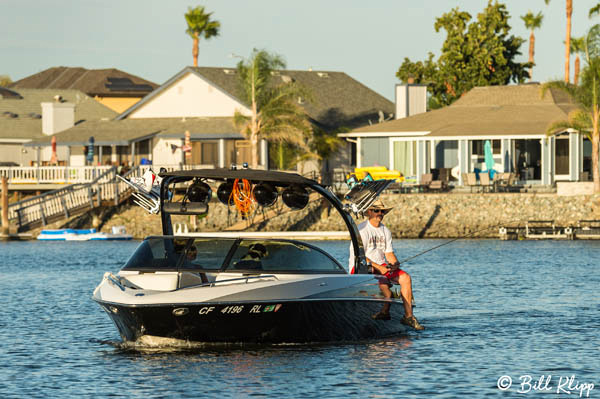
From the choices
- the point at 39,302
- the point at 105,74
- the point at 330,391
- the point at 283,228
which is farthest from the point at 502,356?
the point at 105,74

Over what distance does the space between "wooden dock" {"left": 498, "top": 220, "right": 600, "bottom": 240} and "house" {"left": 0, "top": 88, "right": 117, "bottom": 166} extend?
29371 millimetres

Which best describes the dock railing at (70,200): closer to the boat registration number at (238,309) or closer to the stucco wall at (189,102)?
the stucco wall at (189,102)

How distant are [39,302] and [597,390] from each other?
16443 mm

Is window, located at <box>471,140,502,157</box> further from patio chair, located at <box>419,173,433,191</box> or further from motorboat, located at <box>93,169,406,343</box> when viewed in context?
motorboat, located at <box>93,169,406,343</box>

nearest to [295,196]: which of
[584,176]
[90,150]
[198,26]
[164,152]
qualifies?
[584,176]

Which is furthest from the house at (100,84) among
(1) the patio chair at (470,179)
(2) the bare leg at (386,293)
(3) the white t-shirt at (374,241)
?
(2) the bare leg at (386,293)

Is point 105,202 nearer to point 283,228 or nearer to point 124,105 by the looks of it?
point 283,228

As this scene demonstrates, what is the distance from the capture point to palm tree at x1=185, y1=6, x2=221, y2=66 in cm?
9319

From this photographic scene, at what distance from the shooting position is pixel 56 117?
7475 centimetres

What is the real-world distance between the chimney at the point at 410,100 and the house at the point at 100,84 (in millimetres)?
45172

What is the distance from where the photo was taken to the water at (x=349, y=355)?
52.5 ft

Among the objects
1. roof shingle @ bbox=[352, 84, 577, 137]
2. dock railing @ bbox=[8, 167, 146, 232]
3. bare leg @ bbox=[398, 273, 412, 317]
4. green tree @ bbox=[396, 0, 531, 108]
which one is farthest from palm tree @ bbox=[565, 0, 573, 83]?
bare leg @ bbox=[398, 273, 412, 317]

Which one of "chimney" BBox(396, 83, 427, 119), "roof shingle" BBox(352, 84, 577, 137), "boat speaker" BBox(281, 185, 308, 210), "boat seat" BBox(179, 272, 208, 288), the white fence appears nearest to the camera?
"boat seat" BBox(179, 272, 208, 288)

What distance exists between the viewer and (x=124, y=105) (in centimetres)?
11225
